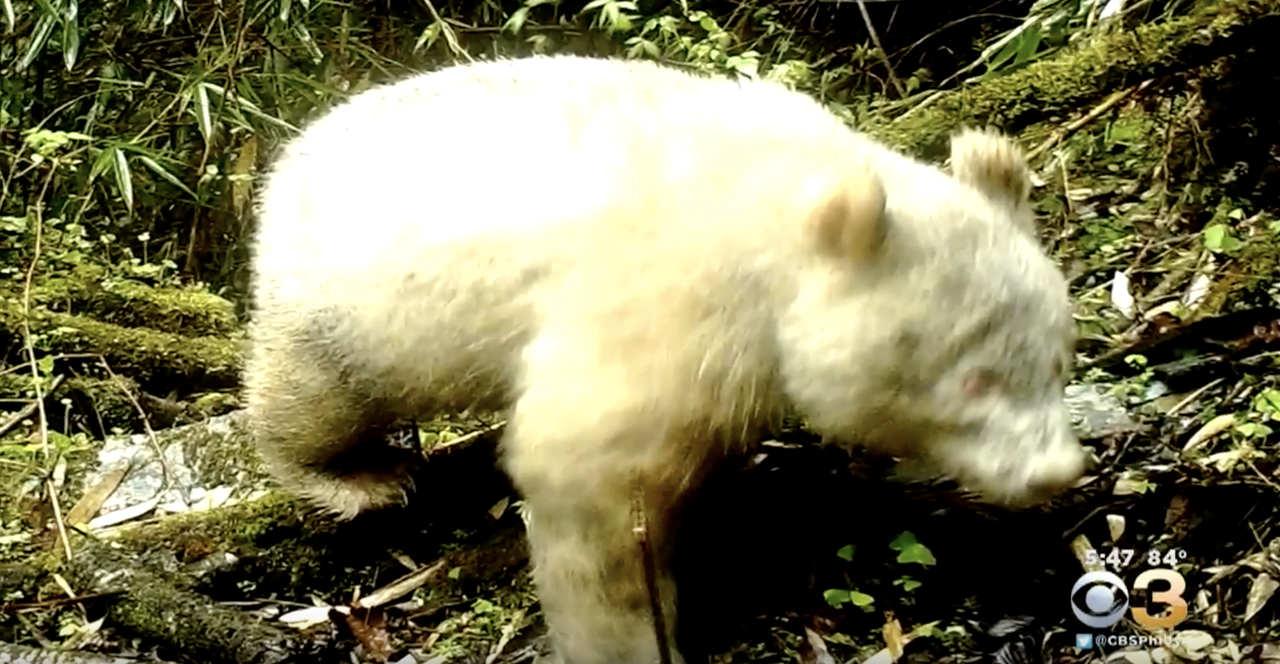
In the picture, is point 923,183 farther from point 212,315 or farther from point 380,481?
point 212,315

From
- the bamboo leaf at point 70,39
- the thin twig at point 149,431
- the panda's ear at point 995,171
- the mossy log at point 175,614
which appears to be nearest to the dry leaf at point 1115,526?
the panda's ear at point 995,171

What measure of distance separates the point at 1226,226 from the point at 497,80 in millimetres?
764

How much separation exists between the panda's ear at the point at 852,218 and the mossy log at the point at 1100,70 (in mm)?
476

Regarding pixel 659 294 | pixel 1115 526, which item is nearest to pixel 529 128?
pixel 659 294

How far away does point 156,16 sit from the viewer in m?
1.78

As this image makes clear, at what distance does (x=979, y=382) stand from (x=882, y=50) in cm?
53

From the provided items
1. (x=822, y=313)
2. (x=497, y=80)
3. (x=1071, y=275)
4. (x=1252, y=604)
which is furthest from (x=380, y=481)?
(x=1252, y=604)

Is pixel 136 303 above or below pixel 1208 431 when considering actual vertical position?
below

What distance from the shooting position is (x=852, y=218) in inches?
41.5

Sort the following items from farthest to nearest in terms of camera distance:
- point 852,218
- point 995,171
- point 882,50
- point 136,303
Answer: point 136,303
point 882,50
point 995,171
point 852,218

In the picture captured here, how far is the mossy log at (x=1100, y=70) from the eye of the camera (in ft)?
4.97

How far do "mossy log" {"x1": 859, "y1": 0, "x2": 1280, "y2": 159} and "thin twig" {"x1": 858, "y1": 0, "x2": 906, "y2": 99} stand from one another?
3cm

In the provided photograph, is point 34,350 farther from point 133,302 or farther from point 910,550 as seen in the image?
point 910,550

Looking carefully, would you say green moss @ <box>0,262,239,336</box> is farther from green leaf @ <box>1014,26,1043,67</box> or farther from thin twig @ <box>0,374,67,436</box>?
green leaf @ <box>1014,26,1043,67</box>
